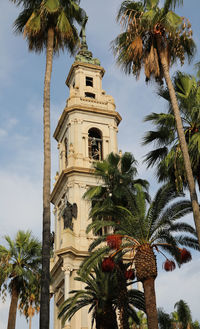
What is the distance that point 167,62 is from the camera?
20.7 m

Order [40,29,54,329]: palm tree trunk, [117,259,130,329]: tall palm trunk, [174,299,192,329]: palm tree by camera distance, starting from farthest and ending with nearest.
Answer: [174,299,192,329]: palm tree
[117,259,130,329]: tall palm trunk
[40,29,54,329]: palm tree trunk

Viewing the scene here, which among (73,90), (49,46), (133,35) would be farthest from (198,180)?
(73,90)

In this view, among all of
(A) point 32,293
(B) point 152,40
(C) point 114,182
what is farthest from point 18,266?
(B) point 152,40

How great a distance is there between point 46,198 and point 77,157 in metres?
22.8

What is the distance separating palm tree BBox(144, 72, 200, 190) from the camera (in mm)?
20016

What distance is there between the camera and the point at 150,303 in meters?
19.2

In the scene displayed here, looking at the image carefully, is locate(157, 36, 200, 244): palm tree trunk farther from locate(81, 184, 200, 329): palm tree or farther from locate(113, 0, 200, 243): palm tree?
locate(81, 184, 200, 329): palm tree

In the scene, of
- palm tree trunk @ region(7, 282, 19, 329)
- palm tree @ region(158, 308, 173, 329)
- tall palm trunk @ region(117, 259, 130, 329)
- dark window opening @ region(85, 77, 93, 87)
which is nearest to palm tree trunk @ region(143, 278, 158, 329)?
tall palm trunk @ region(117, 259, 130, 329)

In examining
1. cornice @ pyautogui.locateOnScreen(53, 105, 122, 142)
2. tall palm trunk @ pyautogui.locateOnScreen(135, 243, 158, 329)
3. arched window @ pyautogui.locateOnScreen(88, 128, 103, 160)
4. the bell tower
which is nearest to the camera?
tall palm trunk @ pyautogui.locateOnScreen(135, 243, 158, 329)

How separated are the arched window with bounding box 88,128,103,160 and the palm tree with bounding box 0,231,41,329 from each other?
11712 mm

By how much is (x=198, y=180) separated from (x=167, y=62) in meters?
5.54

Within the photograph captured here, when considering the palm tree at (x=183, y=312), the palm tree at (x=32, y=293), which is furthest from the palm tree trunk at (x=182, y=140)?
the palm tree at (x=183, y=312)

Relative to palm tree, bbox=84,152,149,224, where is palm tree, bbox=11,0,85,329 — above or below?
above

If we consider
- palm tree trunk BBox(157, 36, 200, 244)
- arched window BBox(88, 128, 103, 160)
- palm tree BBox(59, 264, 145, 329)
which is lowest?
palm tree BBox(59, 264, 145, 329)
